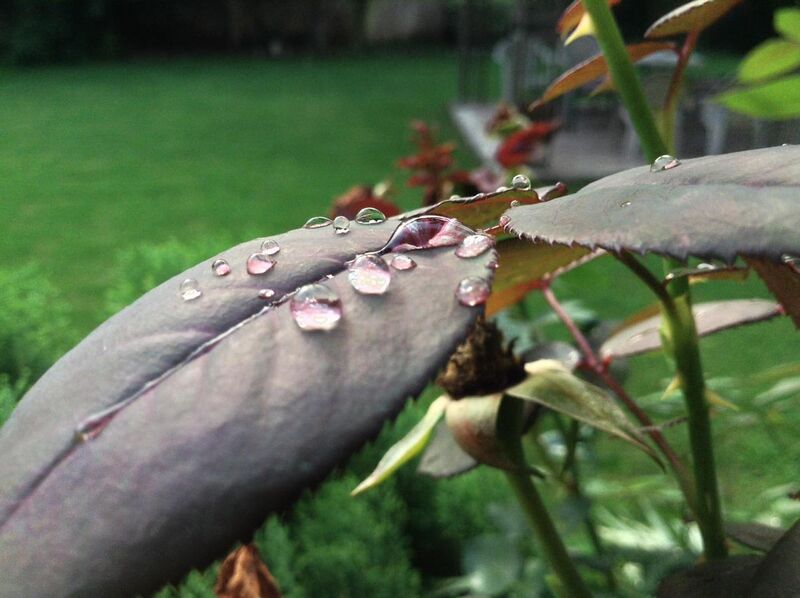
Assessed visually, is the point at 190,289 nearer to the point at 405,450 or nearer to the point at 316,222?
the point at 316,222

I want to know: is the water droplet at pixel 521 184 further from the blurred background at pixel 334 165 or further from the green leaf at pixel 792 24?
the green leaf at pixel 792 24

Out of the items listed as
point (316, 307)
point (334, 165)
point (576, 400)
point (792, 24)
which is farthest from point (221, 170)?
point (316, 307)

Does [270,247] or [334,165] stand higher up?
[270,247]

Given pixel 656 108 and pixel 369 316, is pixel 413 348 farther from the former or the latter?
pixel 656 108

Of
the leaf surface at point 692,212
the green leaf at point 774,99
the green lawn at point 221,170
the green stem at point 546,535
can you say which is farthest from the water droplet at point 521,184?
the green lawn at point 221,170

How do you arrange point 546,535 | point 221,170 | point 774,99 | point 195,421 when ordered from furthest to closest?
1. point 221,170
2. point 774,99
3. point 546,535
4. point 195,421

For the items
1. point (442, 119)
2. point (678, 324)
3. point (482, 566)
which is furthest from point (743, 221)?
point (442, 119)
